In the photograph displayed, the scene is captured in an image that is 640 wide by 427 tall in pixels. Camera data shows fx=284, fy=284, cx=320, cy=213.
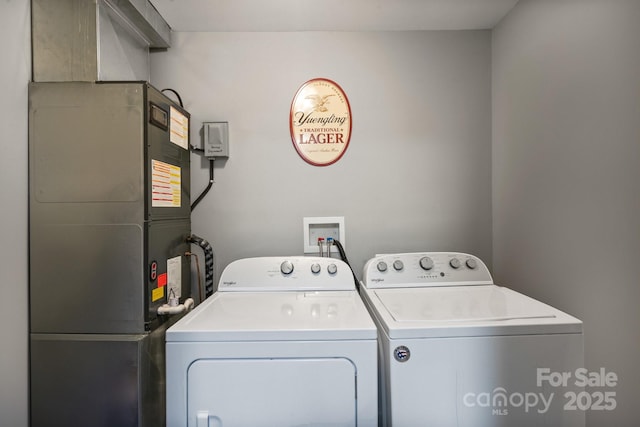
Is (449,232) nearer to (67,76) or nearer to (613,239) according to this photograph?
(613,239)

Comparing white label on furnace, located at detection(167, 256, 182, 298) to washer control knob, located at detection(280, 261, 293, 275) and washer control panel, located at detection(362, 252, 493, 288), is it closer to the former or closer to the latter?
washer control knob, located at detection(280, 261, 293, 275)

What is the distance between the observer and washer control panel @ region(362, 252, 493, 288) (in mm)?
1452

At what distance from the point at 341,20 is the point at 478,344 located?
1.68 meters

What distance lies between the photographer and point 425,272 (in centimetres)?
147

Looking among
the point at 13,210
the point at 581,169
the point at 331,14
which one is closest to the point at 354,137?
the point at 331,14

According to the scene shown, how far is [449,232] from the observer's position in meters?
1.71

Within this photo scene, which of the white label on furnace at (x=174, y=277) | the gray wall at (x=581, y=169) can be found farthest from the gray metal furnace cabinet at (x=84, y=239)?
the gray wall at (x=581, y=169)

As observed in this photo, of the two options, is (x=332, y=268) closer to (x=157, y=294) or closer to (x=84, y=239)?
(x=157, y=294)

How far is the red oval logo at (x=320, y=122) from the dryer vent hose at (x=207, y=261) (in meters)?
0.74

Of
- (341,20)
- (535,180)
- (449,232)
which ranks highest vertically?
(341,20)

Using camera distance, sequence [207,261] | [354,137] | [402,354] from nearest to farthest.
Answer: [402,354]
[207,261]
[354,137]

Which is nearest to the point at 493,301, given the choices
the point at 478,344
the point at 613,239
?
the point at 478,344

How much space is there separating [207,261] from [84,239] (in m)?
0.59

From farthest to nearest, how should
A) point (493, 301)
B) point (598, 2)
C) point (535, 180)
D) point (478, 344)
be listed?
1. point (535, 180)
2. point (493, 301)
3. point (598, 2)
4. point (478, 344)
